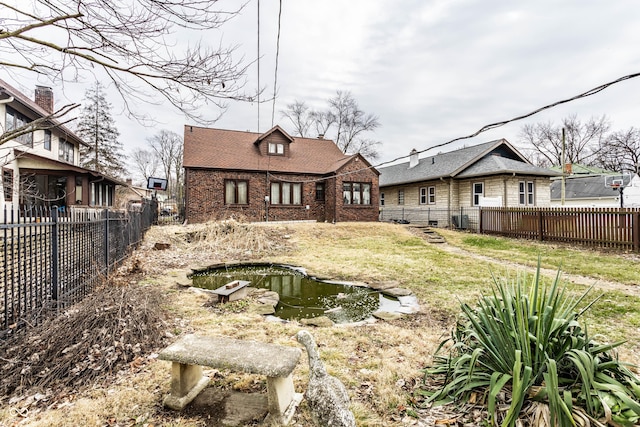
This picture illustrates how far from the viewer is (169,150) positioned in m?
39.4

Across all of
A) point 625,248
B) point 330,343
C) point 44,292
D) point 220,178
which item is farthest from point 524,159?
point 44,292

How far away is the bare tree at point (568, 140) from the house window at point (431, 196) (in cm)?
2660

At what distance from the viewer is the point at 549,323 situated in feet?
7.86

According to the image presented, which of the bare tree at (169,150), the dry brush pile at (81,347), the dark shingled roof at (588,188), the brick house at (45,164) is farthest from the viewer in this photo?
the bare tree at (169,150)

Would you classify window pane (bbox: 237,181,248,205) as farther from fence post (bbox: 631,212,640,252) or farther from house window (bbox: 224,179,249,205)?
fence post (bbox: 631,212,640,252)

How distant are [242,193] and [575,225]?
52.3 feet

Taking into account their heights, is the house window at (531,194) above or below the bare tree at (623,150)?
below

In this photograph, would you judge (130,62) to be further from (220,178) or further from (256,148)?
(256,148)

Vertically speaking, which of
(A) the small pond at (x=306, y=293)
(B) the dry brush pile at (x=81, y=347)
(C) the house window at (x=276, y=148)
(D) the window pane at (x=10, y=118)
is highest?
(D) the window pane at (x=10, y=118)

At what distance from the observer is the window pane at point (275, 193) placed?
744 inches

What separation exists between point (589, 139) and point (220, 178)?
44031mm

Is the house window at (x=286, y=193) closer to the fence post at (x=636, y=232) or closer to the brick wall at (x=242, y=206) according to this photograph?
the brick wall at (x=242, y=206)

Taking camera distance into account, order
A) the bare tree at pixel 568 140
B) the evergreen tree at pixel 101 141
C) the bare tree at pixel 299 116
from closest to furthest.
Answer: the evergreen tree at pixel 101 141 → the bare tree at pixel 299 116 → the bare tree at pixel 568 140

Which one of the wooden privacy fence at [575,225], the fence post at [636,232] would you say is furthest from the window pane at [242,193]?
the fence post at [636,232]
